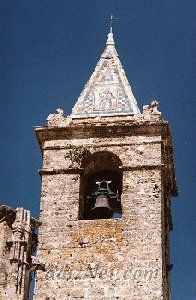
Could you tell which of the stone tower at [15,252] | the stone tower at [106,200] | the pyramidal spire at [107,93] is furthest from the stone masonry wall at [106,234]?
the stone tower at [15,252]

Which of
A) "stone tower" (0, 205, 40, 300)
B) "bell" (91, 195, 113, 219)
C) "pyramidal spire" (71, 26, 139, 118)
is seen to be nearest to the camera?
"stone tower" (0, 205, 40, 300)

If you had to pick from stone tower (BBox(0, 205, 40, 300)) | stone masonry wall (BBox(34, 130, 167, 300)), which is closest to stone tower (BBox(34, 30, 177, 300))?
stone masonry wall (BBox(34, 130, 167, 300))

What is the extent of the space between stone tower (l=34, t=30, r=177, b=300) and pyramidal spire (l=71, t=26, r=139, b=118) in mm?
24

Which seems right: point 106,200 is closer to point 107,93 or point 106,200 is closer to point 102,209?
point 102,209

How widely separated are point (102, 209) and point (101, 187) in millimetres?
561

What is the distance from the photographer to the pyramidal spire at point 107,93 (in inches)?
642

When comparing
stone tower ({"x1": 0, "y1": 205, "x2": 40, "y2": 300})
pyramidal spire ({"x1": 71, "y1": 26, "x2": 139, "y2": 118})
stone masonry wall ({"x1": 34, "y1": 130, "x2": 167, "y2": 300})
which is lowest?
stone tower ({"x1": 0, "y1": 205, "x2": 40, "y2": 300})

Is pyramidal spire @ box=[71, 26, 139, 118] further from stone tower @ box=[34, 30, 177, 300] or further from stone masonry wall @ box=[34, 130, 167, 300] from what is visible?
stone masonry wall @ box=[34, 130, 167, 300]

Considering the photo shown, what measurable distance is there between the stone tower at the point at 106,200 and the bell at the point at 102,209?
16mm

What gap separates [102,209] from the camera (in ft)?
48.6

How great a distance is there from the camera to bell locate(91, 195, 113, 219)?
14805 millimetres

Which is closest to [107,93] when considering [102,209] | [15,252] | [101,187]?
[101,187]

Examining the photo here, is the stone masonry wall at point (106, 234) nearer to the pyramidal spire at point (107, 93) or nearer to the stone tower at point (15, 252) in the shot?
the pyramidal spire at point (107, 93)

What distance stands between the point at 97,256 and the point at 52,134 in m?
2.65
